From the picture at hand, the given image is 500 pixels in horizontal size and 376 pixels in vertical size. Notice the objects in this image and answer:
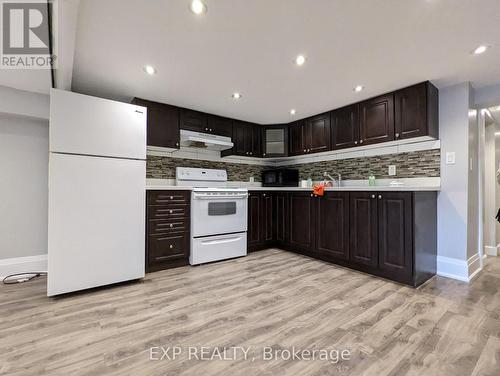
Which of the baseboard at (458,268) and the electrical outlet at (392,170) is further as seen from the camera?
the electrical outlet at (392,170)

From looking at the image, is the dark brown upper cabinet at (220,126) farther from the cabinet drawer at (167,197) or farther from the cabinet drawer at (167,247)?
the cabinet drawer at (167,247)

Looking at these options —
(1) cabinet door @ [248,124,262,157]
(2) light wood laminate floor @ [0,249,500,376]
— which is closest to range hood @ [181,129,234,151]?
(1) cabinet door @ [248,124,262,157]

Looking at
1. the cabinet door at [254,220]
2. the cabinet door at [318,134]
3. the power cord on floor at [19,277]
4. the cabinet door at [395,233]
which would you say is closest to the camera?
the cabinet door at [395,233]

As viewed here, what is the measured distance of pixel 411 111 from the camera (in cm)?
A: 261

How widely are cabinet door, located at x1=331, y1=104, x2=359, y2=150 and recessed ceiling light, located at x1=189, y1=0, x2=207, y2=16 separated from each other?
2.28 meters

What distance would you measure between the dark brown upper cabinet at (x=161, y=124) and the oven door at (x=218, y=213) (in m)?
0.78

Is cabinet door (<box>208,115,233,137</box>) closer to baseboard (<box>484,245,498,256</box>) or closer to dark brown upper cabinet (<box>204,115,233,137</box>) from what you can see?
dark brown upper cabinet (<box>204,115,233,137</box>)

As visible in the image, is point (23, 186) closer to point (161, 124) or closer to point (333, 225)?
A: point (161, 124)

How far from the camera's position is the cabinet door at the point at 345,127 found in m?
3.11

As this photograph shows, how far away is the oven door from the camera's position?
3031mm

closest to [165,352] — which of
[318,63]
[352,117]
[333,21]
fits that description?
[333,21]
